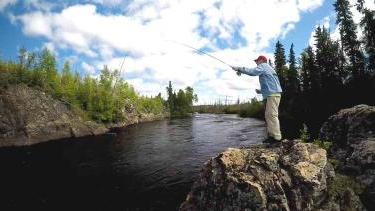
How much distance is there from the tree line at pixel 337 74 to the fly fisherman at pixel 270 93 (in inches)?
1526

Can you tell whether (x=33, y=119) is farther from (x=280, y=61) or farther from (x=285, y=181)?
(x=280, y=61)

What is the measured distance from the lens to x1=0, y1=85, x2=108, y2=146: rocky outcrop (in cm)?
3712

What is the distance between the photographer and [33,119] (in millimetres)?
40500

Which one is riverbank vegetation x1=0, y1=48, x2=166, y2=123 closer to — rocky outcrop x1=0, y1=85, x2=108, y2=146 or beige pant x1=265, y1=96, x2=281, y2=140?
rocky outcrop x1=0, y1=85, x2=108, y2=146

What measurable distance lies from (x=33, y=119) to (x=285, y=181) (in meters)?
38.3

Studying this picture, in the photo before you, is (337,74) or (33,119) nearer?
(33,119)

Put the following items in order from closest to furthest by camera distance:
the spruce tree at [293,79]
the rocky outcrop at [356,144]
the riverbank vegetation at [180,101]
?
the rocky outcrop at [356,144] → the spruce tree at [293,79] → the riverbank vegetation at [180,101]

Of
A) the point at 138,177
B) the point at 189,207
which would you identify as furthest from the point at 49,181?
the point at 189,207

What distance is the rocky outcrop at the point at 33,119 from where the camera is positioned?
37125 millimetres

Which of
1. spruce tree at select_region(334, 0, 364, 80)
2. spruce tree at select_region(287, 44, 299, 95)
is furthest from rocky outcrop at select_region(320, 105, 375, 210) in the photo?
spruce tree at select_region(287, 44, 299, 95)

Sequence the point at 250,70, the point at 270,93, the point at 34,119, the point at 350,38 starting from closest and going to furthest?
the point at 250,70, the point at 270,93, the point at 34,119, the point at 350,38

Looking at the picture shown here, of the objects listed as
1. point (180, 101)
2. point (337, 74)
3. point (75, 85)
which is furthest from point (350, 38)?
point (180, 101)

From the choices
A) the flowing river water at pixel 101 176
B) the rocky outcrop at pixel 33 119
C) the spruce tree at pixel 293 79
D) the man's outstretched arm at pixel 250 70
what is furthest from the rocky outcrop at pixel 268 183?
the spruce tree at pixel 293 79

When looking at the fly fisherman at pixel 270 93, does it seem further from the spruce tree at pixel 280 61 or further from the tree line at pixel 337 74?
the spruce tree at pixel 280 61
